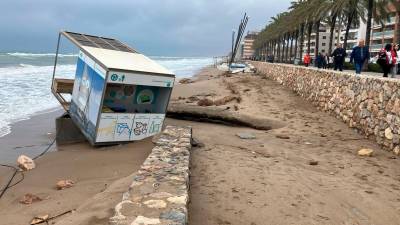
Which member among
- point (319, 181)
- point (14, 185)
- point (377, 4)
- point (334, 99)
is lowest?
point (14, 185)

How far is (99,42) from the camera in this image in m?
12.2

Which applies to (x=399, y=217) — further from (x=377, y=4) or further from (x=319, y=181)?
(x=377, y=4)

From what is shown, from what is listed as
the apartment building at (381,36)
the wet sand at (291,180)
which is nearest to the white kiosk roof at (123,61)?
the wet sand at (291,180)

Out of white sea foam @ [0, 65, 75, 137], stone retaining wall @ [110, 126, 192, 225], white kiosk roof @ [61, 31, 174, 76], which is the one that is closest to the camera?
stone retaining wall @ [110, 126, 192, 225]

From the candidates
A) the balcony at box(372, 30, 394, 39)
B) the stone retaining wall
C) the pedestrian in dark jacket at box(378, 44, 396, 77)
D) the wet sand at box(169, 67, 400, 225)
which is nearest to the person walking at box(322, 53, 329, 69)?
the pedestrian in dark jacket at box(378, 44, 396, 77)

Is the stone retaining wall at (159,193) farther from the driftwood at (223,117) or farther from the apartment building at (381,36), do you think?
the apartment building at (381,36)

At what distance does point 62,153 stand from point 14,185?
100 inches

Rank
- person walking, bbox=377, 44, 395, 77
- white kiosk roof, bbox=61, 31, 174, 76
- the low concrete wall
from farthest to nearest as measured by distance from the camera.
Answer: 1. person walking, bbox=377, 44, 395, 77
2. white kiosk roof, bbox=61, 31, 174, 76
3. the low concrete wall

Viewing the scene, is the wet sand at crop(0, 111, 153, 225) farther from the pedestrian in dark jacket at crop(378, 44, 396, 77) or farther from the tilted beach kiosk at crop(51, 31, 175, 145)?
A: the pedestrian in dark jacket at crop(378, 44, 396, 77)

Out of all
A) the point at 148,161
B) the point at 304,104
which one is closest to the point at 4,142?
the point at 148,161

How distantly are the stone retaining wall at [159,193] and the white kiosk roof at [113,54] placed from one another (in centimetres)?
323

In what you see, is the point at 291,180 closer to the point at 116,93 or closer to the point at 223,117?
the point at 116,93

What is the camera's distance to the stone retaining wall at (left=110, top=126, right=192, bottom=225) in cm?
440

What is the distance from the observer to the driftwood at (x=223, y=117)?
41.9 feet
